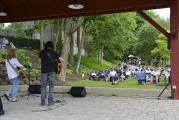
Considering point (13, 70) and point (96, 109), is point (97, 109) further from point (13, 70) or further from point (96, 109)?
point (13, 70)

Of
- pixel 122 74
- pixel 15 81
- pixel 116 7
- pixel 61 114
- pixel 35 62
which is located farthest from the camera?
pixel 122 74

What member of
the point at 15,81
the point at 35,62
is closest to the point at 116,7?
the point at 15,81

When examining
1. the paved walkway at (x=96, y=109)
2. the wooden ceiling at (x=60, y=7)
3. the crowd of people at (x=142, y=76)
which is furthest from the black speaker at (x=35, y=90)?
the crowd of people at (x=142, y=76)

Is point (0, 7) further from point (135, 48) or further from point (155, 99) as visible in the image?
point (135, 48)

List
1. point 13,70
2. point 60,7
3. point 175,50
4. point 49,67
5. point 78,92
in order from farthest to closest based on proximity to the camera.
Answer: point 60,7 → point 78,92 → point 175,50 → point 13,70 → point 49,67

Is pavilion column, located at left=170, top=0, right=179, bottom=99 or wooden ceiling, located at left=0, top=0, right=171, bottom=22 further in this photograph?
wooden ceiling, located at left=0, top=0, right=171, bottom=22

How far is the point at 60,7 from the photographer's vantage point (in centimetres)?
1730

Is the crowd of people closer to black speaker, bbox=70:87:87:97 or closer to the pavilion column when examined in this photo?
the pavilion column

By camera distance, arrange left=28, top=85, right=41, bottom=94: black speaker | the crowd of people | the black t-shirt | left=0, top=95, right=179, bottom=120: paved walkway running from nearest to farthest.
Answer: left=0, top=95, right=179, bottom=120: paved walkway < the black t-shirt < left=28, top=85, right=41, bottom=94: black speaker < the crowd of people

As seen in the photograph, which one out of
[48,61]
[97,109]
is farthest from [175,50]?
[48,61]

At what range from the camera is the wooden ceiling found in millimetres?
15719

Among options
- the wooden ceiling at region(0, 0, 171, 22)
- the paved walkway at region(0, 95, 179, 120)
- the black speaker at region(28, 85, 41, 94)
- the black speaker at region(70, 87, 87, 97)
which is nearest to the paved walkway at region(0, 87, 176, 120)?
the paved walkway at region(0, 95, 179, 120)

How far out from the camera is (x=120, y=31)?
37.9 metres

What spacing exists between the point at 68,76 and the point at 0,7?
62.4ft
